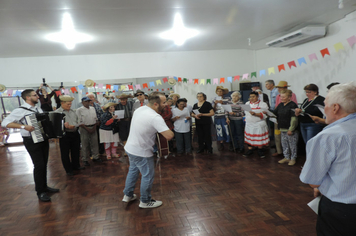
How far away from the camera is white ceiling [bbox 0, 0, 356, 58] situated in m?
3.76

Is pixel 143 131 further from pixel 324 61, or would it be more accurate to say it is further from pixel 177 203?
pixel 324 61

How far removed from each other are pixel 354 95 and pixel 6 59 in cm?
919

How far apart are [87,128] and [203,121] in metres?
2.51

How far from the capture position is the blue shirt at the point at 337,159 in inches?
46.6

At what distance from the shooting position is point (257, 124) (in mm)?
4816

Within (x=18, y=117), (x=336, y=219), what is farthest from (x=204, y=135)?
(x=336, y=219)

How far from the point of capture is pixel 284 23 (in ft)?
17.6

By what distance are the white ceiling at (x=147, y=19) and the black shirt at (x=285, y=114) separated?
1755 millimetres

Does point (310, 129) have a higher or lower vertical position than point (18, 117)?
lower

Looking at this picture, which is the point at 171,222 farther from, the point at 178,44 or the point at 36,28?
the point at 178,44

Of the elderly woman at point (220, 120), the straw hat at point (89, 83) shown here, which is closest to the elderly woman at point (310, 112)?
the elderly woman at point (220, 120)

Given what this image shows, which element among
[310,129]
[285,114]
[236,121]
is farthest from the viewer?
[236,121]

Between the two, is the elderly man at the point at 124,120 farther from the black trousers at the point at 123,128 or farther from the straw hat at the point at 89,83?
the straw hat at the point at 89,83

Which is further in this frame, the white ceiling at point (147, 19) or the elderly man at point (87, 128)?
the elderly man at point (87, 128)
